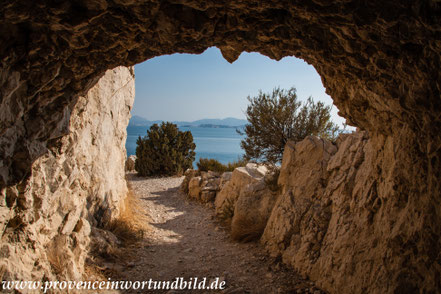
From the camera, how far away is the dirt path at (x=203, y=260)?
A: 13.5ft

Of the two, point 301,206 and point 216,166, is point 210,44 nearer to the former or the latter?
point 301,206

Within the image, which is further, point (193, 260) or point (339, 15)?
point (193, 260)

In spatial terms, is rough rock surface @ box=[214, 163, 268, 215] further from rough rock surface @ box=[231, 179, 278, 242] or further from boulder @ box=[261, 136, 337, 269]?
boulder @ box=[261, 136, 337, 269]

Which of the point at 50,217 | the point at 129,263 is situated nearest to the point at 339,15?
the point at 50,217

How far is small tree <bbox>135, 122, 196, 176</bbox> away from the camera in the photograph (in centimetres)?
1434

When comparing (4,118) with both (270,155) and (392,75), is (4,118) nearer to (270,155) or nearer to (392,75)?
(392,75)

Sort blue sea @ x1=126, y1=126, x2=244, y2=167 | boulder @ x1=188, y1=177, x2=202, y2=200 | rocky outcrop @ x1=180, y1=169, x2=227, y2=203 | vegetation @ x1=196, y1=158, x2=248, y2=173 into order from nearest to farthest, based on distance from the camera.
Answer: rocky outcrop @ x1=180, y1=169, x2=227, y2=203, boulder @ x1=188, y1=177, x2=202, y2=200, vegetation @ x1=196, y1=158, x2=248, y2=173, blue sea @ x1=126, y1=126, x2=244, y2=167

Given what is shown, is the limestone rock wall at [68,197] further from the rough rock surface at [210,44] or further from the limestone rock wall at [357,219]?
the limestone rock wall at [357,219]

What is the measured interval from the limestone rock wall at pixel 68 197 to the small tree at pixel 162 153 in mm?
7810

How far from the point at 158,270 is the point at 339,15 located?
176 inches

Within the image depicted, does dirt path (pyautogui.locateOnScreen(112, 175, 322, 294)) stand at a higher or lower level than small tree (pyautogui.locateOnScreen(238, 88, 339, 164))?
lower

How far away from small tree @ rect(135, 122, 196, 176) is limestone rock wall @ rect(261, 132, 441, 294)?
9.72 m

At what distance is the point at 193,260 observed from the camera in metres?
5.03

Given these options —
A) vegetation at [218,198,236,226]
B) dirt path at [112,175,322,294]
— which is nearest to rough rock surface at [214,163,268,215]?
vegetation at [218,198,236,226]
